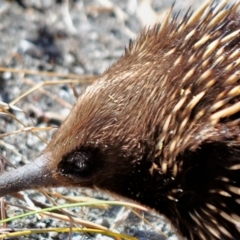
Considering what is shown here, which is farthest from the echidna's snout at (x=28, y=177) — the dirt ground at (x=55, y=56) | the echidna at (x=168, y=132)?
the dirt ground at (x=55, y=56)

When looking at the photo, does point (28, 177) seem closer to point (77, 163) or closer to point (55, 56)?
point (77, 163)

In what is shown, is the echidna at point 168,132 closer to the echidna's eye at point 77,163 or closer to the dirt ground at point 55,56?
the echidna's eye at point 77,163

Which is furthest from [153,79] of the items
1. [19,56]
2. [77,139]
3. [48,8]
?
[48,8]

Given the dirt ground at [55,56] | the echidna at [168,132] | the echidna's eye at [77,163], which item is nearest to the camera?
the echidna at [168,132]

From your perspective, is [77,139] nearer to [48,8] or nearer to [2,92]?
[2,92]

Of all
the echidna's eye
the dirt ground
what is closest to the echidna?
the echidna's eye
